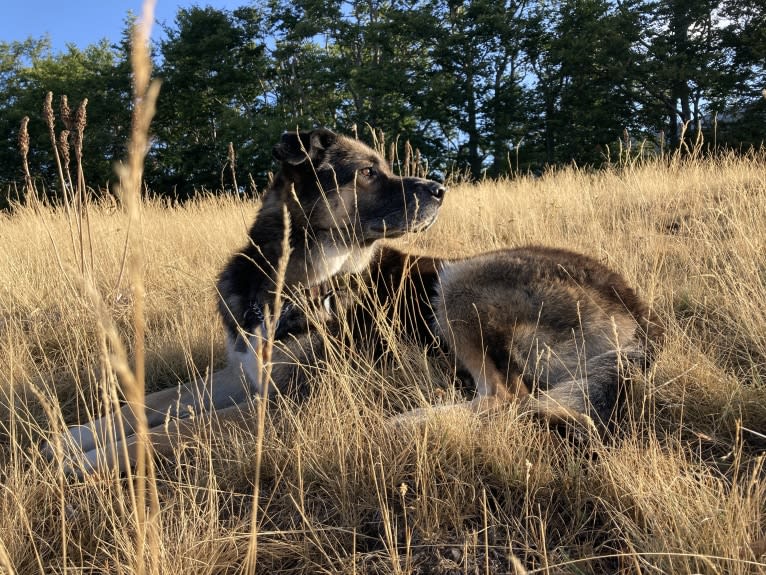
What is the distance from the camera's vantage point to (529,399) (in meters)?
2.27

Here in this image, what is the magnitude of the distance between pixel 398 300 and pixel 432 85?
23386 millimetres

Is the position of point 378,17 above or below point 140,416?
above

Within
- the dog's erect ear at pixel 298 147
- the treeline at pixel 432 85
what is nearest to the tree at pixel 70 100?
the treeline at pixel 432 85

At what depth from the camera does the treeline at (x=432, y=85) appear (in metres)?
21.5

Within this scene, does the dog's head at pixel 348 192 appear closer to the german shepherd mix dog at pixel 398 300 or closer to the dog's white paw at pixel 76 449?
the german shepherd mix dog at pixel 398 300

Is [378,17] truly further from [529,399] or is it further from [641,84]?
[529,399]

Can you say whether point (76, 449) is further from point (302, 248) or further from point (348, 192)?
point (348, 192)

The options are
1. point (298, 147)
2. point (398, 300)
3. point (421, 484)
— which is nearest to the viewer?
point (421, 484)

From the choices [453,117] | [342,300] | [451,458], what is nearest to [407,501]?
[451,458]

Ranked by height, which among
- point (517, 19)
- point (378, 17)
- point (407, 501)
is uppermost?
point (378, 17)

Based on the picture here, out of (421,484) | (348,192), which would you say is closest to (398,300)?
(348,192)

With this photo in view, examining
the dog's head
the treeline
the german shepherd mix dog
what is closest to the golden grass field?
the german shepherd mix dog

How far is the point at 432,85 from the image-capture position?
2392 centimetres

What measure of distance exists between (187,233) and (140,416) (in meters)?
6.30
